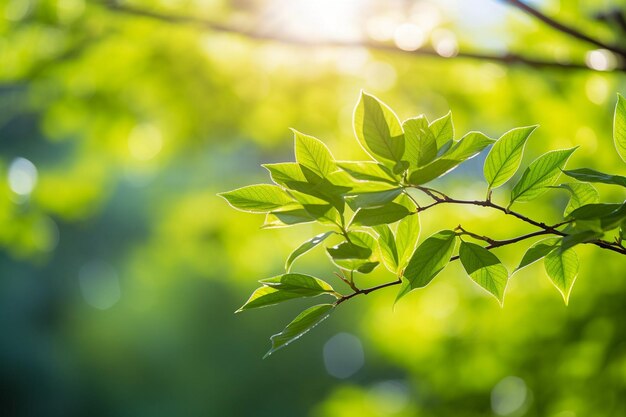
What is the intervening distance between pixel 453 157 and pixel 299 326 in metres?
0.23

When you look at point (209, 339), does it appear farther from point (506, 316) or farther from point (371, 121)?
point (371, 121)

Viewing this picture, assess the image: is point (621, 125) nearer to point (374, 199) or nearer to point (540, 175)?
point (540, 175)

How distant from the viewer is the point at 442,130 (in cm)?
66

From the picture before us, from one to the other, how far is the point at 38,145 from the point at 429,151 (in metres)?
13.7

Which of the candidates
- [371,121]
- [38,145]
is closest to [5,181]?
[371,121]

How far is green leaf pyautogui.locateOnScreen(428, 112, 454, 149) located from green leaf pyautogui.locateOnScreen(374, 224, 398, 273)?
0.40ft

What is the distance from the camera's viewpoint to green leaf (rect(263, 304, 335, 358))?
649 mm

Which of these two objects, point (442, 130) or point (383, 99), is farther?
point (383, 99)

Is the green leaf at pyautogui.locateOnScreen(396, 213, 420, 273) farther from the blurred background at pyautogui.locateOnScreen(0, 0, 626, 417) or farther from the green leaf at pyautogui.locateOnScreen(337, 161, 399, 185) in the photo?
the blurred background at pyautogui.locateOnScreen(0, 0, 626, 417)

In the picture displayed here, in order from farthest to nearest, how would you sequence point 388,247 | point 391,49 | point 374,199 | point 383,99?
point 383,99, point 391,49, point 388,247, point 374,199

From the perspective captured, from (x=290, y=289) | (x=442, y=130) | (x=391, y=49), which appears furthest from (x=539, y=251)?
(x=391, y=49)

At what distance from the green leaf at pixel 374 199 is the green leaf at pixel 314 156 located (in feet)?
0.18

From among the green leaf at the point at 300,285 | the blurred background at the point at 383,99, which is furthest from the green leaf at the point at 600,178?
the blurred background at the point at 383,99

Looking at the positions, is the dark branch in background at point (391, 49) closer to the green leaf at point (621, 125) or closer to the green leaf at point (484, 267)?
the green leaf at point (621, 125)
